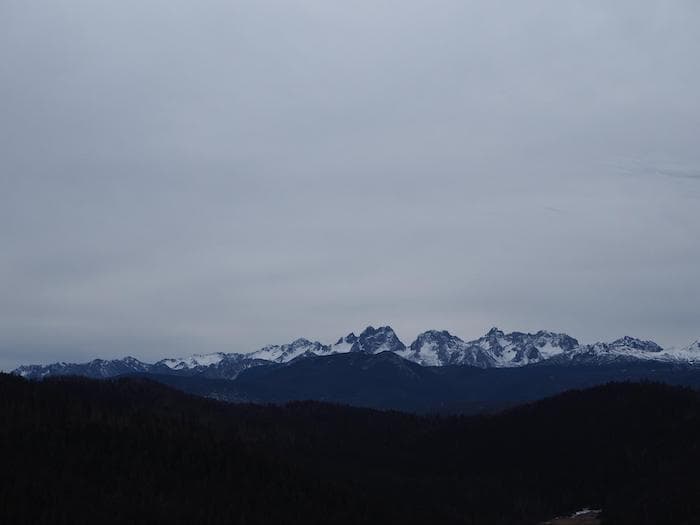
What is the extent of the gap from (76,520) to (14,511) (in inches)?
477

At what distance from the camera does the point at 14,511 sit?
648 feet

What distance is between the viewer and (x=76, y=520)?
19838cm
